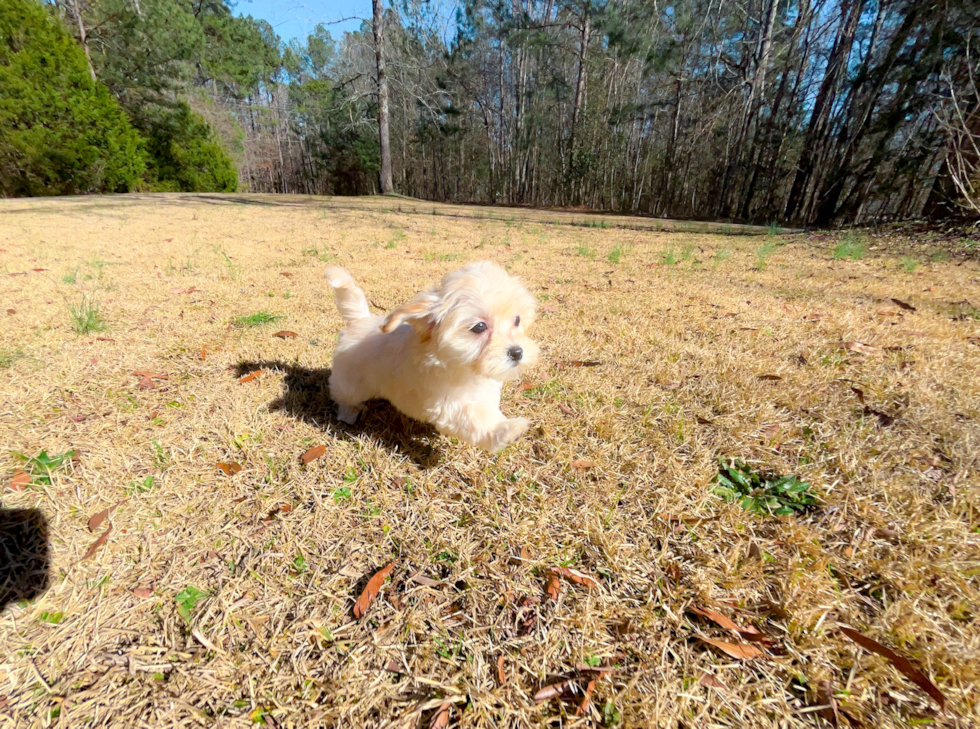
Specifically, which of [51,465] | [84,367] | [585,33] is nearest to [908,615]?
[51,465]

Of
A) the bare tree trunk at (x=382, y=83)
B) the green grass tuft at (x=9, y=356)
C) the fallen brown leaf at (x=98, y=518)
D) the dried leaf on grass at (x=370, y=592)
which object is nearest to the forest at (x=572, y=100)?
the bare tree trunk at (x=382, y=83)

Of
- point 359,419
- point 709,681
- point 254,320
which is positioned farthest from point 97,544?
point 254,320

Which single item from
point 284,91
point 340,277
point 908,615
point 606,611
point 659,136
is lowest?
point 606,611

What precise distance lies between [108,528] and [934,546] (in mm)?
3527

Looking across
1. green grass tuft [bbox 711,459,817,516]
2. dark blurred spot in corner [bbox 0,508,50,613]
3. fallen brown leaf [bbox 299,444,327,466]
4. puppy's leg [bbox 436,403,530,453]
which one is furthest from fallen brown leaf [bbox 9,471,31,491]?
green grass tuft [bbox 711,459,817,516]

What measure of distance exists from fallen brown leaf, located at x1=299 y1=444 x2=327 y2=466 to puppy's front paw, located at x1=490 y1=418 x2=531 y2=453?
1010 millimetres

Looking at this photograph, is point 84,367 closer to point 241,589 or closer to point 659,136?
point 241,589

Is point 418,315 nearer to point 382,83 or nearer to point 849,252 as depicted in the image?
point 849,252

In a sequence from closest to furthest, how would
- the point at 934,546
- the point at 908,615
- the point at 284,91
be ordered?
the point at 908,615 < the point at 934,546 < the point at 284,91

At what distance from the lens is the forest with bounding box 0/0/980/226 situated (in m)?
13.9

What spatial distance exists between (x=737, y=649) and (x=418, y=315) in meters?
1.86

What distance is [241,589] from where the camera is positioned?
1.62 metres

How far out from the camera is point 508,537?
1.83m

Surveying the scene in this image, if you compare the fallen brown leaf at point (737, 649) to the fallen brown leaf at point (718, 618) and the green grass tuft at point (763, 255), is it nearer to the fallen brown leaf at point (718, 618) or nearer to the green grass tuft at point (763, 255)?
the fallen brown leaf at point (718, 618)
